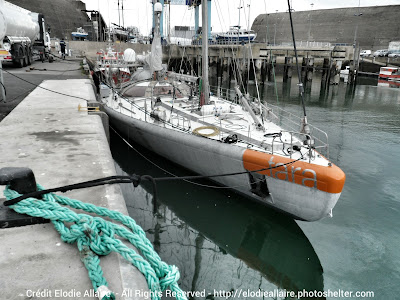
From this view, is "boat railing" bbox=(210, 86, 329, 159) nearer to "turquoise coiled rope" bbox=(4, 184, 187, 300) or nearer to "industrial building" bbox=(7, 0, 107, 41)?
"turquoise coiled rope" bbox=(4, 184, 187, 300)

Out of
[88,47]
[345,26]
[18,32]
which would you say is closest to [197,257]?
[18,32]

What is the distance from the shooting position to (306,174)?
622 cm

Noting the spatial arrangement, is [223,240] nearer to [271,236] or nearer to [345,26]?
[271,236]

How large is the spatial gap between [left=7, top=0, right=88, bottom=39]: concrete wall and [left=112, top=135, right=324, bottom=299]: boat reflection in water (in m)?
54.5

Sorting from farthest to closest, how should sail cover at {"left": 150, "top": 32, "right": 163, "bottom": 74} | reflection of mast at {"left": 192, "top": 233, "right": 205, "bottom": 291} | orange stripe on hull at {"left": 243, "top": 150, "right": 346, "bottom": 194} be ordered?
1. sail cover at {"left": 150, "top": 32, "right": 163, "bottom": 74}
2. orange stripe on hull at {"left": 243, "top": 150, "right": 346, "bottom": 194}
3. reflection of mast at {"left": 192, "top": 233, "right": 205, "bottom": 291}

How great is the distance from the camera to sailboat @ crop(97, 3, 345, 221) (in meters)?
6.34

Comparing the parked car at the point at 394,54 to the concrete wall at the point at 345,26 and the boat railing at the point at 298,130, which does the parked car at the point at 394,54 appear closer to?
the concrete wall at the point at 345,26

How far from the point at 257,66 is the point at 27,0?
4294 cm

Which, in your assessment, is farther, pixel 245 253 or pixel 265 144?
pixel 265 144

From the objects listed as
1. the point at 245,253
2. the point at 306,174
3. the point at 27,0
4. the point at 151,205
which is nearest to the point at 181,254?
the point at 245,253

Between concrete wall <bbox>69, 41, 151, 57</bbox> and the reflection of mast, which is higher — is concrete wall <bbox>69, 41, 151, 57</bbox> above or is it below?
above

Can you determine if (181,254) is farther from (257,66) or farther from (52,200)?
(257,66)

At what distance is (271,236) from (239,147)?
2.11 metres

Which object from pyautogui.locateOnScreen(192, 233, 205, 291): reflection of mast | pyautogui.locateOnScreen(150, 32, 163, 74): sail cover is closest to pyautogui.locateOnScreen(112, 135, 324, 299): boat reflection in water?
pyautogui.locateOnScreen(192, 233, 205, 291): reflection of mast
